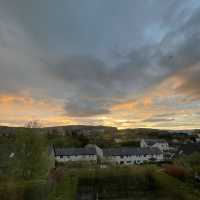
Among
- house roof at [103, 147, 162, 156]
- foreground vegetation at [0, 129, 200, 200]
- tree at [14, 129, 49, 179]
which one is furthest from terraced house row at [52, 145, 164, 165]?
tree at [14, 129, 49, 179]

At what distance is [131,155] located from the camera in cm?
4547

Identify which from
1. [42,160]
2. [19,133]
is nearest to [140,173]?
[42,160]

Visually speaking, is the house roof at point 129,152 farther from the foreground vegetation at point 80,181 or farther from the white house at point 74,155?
the foreground vegetation at point 80,181

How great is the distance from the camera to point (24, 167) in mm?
21078

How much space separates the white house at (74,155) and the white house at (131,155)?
8.37 feet

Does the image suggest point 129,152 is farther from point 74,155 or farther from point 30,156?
point 30,156

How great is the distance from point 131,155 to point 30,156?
28.0m

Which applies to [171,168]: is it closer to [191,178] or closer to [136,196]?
[191,178]

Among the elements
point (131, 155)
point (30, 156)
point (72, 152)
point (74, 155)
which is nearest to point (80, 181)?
point (30, 156)

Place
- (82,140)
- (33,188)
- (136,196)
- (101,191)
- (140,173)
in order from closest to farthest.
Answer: (33,188), (136,196), (101,191), (140,173), (82,140)

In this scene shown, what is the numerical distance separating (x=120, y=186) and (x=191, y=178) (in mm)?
7790

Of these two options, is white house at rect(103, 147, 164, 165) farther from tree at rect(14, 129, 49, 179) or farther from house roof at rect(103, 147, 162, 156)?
tree at rect(14, 129, 49, 179)

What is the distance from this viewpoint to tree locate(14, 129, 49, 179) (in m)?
20.9

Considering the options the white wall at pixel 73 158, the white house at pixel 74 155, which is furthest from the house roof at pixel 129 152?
the white wall at pixel 73 158
